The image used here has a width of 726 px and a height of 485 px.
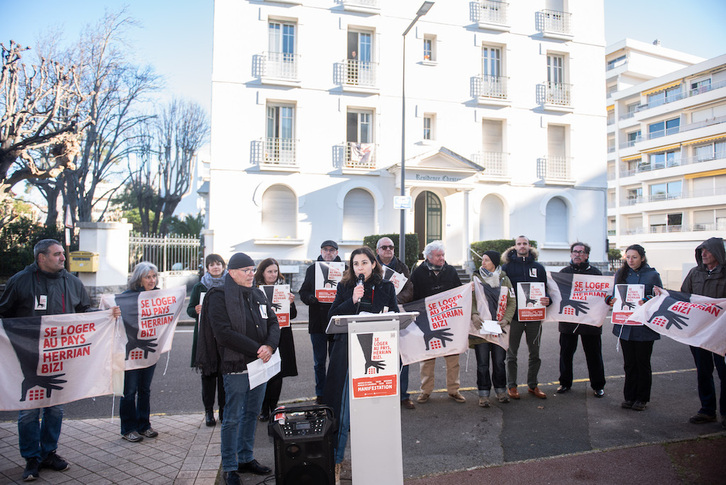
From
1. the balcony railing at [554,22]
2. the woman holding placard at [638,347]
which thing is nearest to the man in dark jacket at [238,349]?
the woman holding placard at [638,347]

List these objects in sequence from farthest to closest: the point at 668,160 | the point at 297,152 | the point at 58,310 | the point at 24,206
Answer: the point at 668,160
the point at 24,206
the point at 297,152
the point at 58,310

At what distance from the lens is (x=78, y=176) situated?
2327 centimetres

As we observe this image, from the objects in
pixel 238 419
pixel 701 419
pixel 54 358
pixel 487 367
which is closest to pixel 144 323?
pixel 54 358

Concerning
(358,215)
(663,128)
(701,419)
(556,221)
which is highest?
(663,128)

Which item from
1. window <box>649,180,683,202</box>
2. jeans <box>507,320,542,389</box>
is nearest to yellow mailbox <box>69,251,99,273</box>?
jeans <box>507,320,542,389</box>

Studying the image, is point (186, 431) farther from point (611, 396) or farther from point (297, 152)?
point (297, 152)

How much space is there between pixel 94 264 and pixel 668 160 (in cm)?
5229

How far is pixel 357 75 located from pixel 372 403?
64.5 feet

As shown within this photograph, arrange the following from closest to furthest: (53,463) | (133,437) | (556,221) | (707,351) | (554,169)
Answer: (53,463) → (133,437) → (707,351) → (554,169) → (556,221)

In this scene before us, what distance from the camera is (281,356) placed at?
578 centimetres

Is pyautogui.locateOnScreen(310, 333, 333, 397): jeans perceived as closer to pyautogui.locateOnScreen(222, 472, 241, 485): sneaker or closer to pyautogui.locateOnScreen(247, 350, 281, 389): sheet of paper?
pyautogui.locateOnScreen(247, 350, 281, 389): sheet of paper

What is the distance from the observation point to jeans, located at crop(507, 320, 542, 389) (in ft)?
21.5

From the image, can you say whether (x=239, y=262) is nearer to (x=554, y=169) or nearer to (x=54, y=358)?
(x=54, y=358)

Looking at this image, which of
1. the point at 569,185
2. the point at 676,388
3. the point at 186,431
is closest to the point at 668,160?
the point at 569,185
